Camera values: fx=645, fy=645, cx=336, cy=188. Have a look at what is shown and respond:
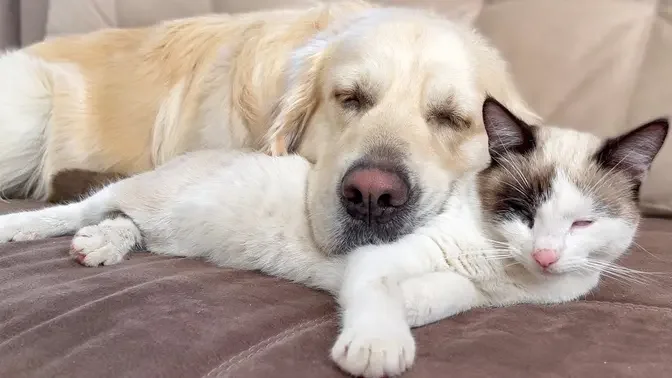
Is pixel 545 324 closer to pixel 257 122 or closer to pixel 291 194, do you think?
pixel 291 194

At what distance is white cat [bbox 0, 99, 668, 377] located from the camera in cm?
106

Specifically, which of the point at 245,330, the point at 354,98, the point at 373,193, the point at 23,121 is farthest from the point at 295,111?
the point at 23,121

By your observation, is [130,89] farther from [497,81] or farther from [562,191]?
[562,191]

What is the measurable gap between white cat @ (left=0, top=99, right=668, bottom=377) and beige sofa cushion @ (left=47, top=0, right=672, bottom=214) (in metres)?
0.70

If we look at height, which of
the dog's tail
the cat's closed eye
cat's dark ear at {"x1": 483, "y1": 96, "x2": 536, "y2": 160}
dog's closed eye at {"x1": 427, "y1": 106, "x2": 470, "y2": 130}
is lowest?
the dog's tail

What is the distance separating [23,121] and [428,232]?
1.65m

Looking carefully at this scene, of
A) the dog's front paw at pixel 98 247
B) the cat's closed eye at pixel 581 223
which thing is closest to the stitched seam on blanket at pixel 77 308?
the dog's front paw at pixel 98 247

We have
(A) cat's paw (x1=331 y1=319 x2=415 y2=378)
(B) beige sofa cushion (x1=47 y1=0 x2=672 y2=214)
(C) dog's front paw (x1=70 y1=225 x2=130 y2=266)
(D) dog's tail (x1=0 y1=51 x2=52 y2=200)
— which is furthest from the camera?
(D) dog's tail (x1=0 y1=51 x2=52 y2=200)

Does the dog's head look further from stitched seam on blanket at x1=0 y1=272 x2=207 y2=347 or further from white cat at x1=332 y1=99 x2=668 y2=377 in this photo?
stitched seam on blanket at x1=0 y1=272 x2=207 y2=347

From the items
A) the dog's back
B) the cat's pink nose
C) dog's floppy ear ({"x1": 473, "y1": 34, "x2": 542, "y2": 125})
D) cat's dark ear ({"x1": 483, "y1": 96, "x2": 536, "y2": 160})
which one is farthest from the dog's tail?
the cat's pink nose

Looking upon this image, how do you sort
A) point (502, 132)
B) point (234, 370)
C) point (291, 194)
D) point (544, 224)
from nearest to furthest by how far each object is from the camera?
1. point (234, 370)
2. point (544, 224)
3. point (502, 132)
4. point (291, 194)

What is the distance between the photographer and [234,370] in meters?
0.87

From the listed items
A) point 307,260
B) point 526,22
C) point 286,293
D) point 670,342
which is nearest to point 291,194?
point 307,260

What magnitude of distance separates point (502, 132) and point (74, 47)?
1.72 meters
